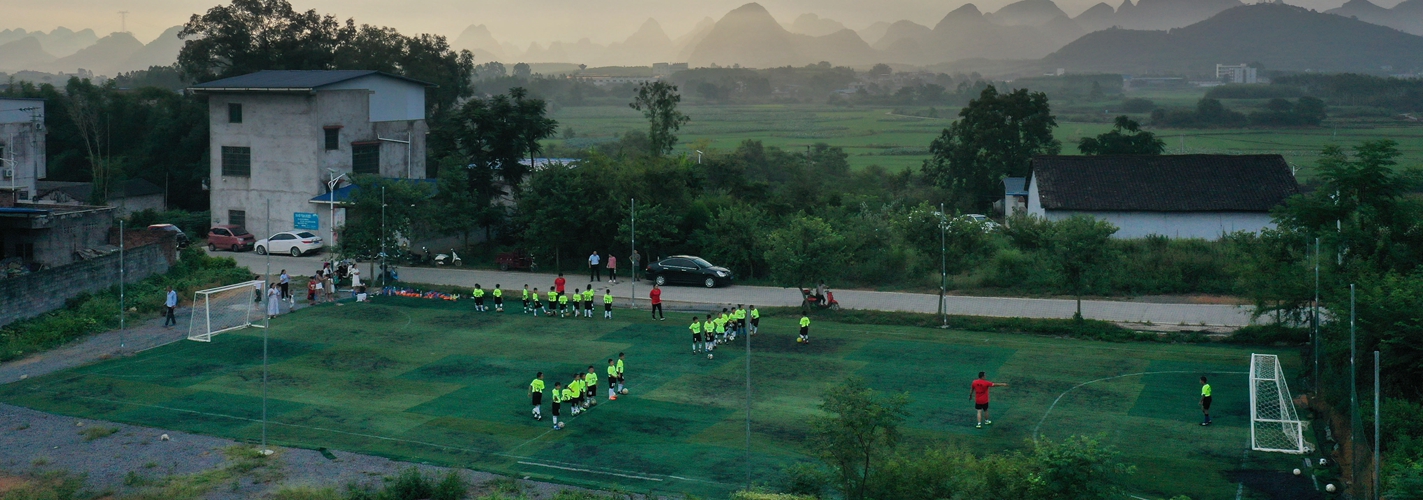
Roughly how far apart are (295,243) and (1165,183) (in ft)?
114

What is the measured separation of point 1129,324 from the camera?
111ft

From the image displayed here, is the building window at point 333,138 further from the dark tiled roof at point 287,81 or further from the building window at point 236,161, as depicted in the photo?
the building window at point 236,161

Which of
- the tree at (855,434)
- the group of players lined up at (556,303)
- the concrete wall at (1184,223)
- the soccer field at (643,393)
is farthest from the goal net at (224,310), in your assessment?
the concrete wall at (1184,223)

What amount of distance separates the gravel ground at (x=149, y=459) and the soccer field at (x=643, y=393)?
511 millimetres

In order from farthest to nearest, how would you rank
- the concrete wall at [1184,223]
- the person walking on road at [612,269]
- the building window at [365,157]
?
the building window at [365,157] < the concrete wall at [1184,223] < the person walking on road at [612,269]

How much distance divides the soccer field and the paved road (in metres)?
3.16

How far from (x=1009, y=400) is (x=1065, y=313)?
33.7 feet

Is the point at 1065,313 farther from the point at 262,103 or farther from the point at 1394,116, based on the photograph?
the point at 1394,116

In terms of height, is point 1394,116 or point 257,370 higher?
point 1394,116

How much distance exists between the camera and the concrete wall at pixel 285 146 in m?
48.1

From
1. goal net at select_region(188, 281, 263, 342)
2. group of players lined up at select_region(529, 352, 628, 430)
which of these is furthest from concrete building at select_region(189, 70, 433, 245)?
group of players lined up at select_region(529, 352, 628, 430)

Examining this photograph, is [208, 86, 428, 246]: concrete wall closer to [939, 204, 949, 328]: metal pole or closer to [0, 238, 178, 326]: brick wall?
[0, 238, 178, 326]: brick wall

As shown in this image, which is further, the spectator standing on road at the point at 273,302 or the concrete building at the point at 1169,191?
the concrete building at the point at 1169,191

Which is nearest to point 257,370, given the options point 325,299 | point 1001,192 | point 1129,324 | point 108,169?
point 325,299
